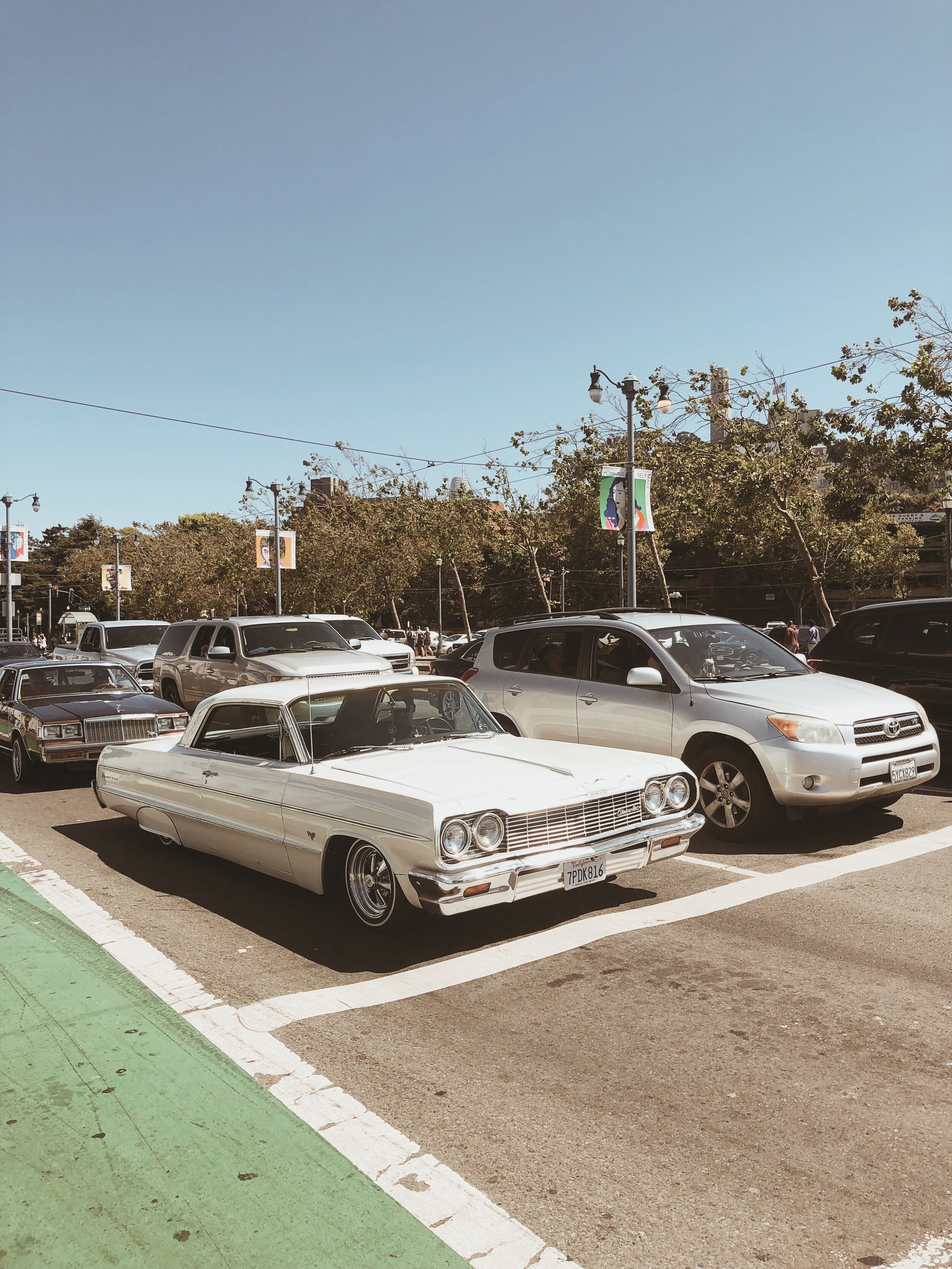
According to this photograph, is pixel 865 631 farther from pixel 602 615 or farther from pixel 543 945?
pixel 543 945

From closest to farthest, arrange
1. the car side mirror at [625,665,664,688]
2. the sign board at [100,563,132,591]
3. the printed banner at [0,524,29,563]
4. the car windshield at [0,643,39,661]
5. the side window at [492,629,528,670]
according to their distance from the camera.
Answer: the car side mirror at [625,665,664,688], the side window at [492,629,528,670], the car windshield at [0,643,39,661], the printed banner at [0,524,29,563], the sign board at [100,563,132,591]

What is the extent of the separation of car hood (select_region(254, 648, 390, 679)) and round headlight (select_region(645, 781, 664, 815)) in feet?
26.7

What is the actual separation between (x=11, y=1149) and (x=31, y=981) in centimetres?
181

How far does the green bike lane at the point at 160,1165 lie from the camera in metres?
2.98

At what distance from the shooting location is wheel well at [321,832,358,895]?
5859 millimetres

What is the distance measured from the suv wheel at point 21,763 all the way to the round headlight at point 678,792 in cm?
795

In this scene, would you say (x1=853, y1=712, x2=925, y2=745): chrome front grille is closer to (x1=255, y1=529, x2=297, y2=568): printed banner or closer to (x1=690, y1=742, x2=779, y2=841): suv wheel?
(x1=690, y1=742, x2=779, y2=841): suv wheel

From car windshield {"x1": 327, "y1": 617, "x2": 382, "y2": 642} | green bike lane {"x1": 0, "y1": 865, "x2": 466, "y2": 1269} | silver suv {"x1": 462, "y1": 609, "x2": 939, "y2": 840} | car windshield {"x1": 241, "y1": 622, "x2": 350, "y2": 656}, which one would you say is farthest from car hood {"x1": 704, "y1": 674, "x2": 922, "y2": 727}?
car windshield {"x1": 327, "y1": 617, "x2": 382, "y2": 642}

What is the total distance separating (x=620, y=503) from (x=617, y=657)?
13.7 metres

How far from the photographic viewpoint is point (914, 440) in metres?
20.6

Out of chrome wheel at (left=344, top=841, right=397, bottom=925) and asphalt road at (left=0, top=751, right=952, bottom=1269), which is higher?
chrome wheel at (left=344, top=841, right=397, bottom=925)

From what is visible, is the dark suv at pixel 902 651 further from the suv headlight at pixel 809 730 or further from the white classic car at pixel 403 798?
the white classic car at pixel 403 798

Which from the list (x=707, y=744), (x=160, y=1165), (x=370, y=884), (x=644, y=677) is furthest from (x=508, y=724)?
(x=160, y=1165)

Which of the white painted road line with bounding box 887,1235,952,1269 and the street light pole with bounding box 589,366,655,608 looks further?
the street light pole with bounding box 589,366,655,608
